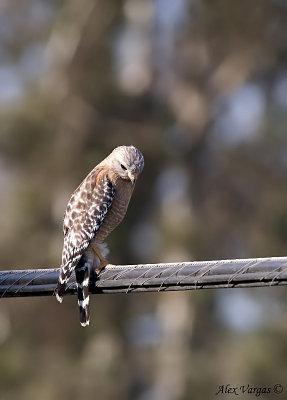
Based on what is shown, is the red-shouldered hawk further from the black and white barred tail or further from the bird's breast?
the black and white barred tail

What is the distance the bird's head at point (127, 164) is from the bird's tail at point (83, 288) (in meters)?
0.91

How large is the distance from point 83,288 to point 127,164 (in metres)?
1.39

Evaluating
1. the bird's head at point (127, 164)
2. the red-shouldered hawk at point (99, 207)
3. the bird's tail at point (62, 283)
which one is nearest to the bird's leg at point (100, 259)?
the red-shouldered hawk at point (99, 207)

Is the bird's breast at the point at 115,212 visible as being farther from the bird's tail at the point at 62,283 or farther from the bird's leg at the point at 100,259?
the bird's tail at the point at 62,283

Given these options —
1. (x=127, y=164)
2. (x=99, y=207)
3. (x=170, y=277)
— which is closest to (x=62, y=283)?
(x=170, y=277)

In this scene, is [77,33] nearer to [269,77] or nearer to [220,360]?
[269,77]

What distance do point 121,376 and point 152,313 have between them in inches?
92.9

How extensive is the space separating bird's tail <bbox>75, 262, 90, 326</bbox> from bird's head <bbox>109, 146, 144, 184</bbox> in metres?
0.91

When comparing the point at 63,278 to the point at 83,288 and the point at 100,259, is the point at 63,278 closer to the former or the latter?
the point at 83,288

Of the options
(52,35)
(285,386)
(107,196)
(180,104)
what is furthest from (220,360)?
(107,196)

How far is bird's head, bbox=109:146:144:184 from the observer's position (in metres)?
8.60

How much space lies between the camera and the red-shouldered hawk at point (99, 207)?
27.2 feet

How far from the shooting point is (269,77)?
2278 centimetres

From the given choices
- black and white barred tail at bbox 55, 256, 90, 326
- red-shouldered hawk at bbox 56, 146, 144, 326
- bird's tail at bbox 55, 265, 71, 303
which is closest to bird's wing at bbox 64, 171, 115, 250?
red-shouldered hawk at bbox 56, 146, 144, 326
